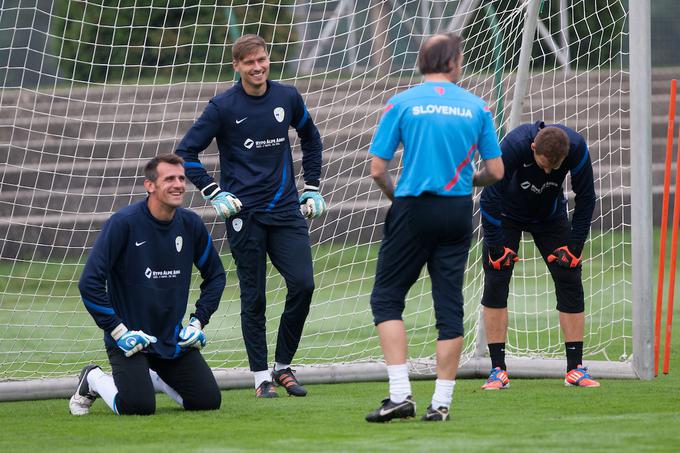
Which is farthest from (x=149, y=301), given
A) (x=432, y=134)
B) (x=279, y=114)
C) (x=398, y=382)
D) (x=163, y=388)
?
(x=432, y=134)

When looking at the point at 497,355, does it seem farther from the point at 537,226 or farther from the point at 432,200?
the point at 432,200

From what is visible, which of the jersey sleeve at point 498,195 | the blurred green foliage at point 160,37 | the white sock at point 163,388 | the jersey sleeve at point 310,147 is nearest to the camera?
the white sock at point 163,388

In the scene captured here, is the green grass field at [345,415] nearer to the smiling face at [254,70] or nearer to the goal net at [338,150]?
the goal net at [338,150]

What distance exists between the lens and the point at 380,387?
6816mm

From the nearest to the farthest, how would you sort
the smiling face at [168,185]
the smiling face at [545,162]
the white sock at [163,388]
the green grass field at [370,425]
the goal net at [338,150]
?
Answer: the green grass field at [370,425] < the smiling face at [168,185] < the white sock at [163,388] < the smiling face at [545,162] < the goal net at [338,150]

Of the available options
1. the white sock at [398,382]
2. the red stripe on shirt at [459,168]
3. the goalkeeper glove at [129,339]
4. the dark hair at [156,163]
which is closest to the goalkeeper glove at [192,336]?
the goalkeeper glove at [129,339]

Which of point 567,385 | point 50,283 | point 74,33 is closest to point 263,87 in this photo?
point 567,385

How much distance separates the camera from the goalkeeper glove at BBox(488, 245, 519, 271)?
21.4ft

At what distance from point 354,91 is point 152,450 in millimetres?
5463

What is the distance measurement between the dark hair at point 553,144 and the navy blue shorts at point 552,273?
2.00 ft

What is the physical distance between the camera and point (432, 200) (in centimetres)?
505

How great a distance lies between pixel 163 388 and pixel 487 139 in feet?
6.80

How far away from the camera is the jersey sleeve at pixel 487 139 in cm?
512

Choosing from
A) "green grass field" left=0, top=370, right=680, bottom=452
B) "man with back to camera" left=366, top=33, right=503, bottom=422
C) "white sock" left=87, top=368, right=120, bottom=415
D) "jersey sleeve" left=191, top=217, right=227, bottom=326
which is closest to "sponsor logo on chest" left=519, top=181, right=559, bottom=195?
"green grass field" left=0, top=370, right=680, bottom=452
